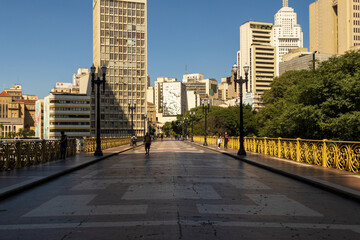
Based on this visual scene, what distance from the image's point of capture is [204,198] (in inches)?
330

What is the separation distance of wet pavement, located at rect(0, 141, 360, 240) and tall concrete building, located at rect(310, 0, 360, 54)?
139 metres

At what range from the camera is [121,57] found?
14638 centimetres

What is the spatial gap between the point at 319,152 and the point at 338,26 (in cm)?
15450

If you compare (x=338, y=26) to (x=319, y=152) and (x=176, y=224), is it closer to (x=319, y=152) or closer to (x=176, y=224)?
(x=319, y=152)

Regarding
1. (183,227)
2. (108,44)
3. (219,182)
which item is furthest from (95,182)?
(108,44)

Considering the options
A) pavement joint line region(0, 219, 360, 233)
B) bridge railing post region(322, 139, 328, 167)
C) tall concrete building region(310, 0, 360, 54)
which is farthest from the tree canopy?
tall concrete building region(310, 0, 360, 54)

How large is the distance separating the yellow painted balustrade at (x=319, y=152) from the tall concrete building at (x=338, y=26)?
412 feet

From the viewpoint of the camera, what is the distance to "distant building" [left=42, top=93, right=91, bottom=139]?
13012 cm

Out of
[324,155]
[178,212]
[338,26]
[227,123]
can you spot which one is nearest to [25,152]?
[178,212]

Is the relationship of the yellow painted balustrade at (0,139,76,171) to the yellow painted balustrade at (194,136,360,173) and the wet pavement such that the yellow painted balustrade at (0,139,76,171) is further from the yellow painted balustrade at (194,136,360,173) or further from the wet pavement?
the yellow painted balustrade at (194,136,360,173)

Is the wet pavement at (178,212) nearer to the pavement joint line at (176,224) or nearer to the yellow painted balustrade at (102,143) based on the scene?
the pavement joint line at (176,224)

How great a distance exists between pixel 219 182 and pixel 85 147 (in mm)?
19738

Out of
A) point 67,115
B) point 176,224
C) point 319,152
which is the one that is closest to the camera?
point 176,224

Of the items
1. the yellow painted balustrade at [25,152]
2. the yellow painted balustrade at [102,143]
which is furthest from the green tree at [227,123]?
the yellow painted balustrade at [25,152]
